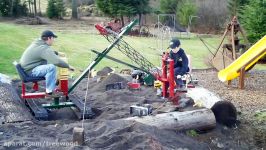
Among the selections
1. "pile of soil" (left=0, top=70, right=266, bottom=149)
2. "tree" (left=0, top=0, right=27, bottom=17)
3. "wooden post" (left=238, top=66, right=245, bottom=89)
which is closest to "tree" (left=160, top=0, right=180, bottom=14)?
"tree" (left=0, top=0, right=27, bottom=17)

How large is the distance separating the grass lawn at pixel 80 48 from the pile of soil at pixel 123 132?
4.21 m

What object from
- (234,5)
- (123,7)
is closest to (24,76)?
(123,7)

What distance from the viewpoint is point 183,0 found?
35219 mm

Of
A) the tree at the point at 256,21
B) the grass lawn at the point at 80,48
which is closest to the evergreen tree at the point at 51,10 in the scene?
the grass lawn at the point at 80,48

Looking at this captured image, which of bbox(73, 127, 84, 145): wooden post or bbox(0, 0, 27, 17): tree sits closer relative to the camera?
bbox(73, 127, 84, 145): wooden post

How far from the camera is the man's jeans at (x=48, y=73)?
29.7 ft

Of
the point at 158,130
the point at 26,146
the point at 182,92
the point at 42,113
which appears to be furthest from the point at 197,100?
the point at 26,146

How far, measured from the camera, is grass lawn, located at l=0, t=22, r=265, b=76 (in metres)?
16.9

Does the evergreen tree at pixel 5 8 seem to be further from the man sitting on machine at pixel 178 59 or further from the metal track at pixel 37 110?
the man sitting on machine at pixel 178 59

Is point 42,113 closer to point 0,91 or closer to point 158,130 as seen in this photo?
point 0,91

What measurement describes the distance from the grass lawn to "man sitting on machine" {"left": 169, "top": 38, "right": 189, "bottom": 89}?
157 inches

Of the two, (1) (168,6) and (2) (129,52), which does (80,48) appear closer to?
(2) (129,52)

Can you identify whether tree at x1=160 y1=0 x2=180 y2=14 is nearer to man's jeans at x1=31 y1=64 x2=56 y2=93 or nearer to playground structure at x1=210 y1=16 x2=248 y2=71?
playground structure at x1=210 y1=16 x2=248 y2=71

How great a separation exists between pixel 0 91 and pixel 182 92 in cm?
387
